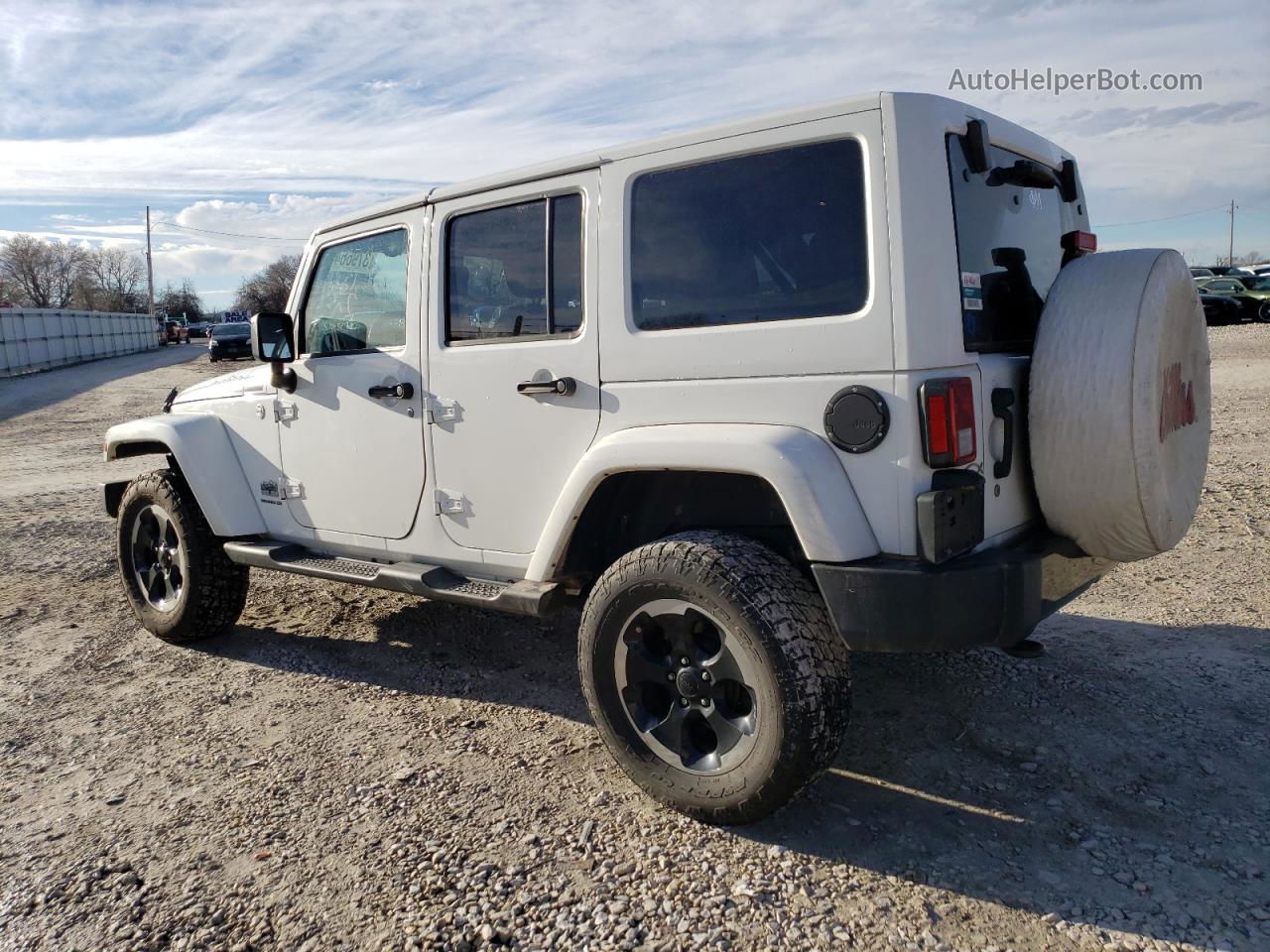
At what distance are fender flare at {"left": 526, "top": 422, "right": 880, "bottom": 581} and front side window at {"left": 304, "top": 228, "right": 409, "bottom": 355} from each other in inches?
57.3

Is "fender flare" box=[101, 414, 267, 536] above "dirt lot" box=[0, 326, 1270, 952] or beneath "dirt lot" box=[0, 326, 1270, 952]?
above

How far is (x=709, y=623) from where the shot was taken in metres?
3.02

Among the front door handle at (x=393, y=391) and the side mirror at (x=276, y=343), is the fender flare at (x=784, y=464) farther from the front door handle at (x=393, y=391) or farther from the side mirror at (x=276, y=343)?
the side mirror at (x=276, y=343)

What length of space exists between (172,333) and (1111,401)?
2434 inches

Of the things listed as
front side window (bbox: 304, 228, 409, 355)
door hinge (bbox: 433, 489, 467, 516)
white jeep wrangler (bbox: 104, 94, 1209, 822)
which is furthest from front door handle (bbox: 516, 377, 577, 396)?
front side window (bbox: 304, 228, 409, 355)

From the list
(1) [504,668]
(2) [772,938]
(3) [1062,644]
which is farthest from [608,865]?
(3) [1062,644]

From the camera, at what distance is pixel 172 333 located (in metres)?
56.8

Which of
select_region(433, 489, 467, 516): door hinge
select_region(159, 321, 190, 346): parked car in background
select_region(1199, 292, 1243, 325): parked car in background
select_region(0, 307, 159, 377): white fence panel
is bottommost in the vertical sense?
select_region(433, 489, 467, 516): door hinge

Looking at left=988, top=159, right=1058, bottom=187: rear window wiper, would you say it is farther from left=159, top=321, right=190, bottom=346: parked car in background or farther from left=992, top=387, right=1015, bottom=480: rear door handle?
left=159, top=321, right=190, bottom=346: parked car in background

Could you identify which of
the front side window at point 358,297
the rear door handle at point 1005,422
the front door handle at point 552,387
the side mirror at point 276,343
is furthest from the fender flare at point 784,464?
the side mirror at point 276,343

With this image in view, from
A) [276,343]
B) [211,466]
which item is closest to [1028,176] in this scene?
[276,343]

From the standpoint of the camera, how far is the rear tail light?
8.73 feet

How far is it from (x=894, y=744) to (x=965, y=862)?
2.58 ft

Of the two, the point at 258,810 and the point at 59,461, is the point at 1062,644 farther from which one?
the point at 59,461
